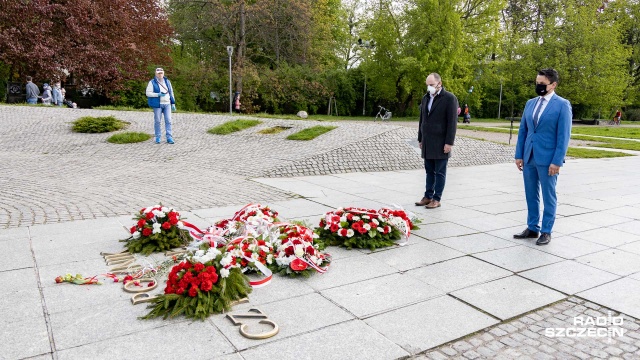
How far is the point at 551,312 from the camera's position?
3.79 metres

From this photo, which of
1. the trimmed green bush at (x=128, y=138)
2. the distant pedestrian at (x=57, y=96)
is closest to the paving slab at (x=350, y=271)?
the trimmed green bush at (x=128, y=138)

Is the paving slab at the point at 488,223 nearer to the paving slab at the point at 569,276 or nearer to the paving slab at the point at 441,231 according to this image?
the paving slab at the point at 441,231

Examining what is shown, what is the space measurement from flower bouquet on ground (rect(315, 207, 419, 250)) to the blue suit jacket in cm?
159

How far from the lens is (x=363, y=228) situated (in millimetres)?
5293

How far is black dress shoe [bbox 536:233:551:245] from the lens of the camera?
5.52 m

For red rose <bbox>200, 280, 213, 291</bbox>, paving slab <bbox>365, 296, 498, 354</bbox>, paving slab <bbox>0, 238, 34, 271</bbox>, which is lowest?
paving slab <bbox>0, 238, 34, 271</bbox>

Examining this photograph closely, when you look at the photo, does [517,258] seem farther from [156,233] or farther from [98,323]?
[98,323]

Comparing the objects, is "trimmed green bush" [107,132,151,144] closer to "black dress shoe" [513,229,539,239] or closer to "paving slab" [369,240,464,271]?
"paving slab" [369,240,464,271]

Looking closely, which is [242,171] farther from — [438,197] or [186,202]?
[438,197]

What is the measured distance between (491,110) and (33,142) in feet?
134

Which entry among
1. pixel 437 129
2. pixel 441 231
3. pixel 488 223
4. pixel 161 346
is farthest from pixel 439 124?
pixel 161 346

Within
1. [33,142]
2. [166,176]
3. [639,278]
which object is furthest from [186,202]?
[33,142]

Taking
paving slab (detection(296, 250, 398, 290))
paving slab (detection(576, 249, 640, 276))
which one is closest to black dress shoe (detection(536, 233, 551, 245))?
paving slab (detection(576, 249, 640, 276))

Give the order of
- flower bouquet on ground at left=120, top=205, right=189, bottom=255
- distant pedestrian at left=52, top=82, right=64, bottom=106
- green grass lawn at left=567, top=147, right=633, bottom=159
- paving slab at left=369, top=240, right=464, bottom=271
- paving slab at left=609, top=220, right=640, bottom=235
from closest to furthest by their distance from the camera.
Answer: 1. paving slab at left=369, top=240, right=464, bottom=271
2. flower bouquet on ground at left=120, top=205, right=189, bottom=255
3. paving slab at left=609, top=220, right=640, bottom=235
4. green grass lawn at left=567, top=147, right=633, bottom=159
5. distant pedestrian at left=52, top=82, right=64, bottom=106
